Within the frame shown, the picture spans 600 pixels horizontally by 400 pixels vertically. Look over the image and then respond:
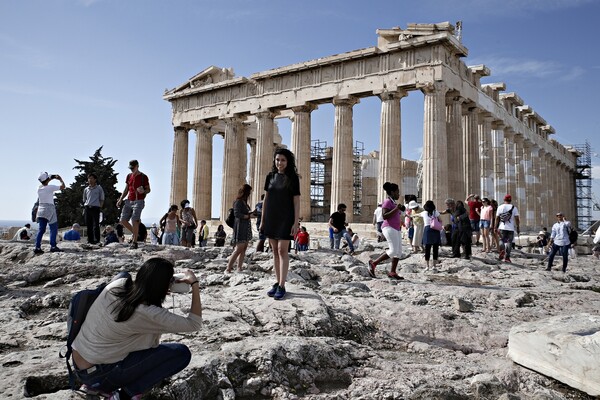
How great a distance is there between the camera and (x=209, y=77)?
1289 inches

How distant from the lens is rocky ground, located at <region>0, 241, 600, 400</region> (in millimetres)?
3873

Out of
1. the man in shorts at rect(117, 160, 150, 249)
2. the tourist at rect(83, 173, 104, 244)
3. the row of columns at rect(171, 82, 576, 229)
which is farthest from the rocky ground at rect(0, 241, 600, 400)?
the row of columns at rect(171, 82, 576, 229)

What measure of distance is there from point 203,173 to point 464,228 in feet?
72.3

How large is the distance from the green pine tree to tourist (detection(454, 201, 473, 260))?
30001mm

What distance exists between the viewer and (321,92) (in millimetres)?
26047

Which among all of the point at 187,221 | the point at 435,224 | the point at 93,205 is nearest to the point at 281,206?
the point at 435,224

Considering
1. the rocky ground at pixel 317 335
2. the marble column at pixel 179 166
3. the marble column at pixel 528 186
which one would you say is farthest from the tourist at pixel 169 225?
the marble column at pixel 528 186

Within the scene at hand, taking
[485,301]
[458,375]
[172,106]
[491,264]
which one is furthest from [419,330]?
[172,106]

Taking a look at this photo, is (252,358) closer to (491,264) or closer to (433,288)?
(433,288)

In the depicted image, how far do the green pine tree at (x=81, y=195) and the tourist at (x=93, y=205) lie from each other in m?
26.7

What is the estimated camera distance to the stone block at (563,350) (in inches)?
161

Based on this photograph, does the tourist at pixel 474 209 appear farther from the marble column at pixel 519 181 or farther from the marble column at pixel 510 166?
the marble column at pixel 519 181

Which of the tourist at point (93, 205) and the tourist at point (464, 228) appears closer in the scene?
the tourist at point (93, 205)

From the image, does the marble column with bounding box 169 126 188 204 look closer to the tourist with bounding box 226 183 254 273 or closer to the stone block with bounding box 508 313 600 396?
the tourist with bounding box 226 183 254 273
